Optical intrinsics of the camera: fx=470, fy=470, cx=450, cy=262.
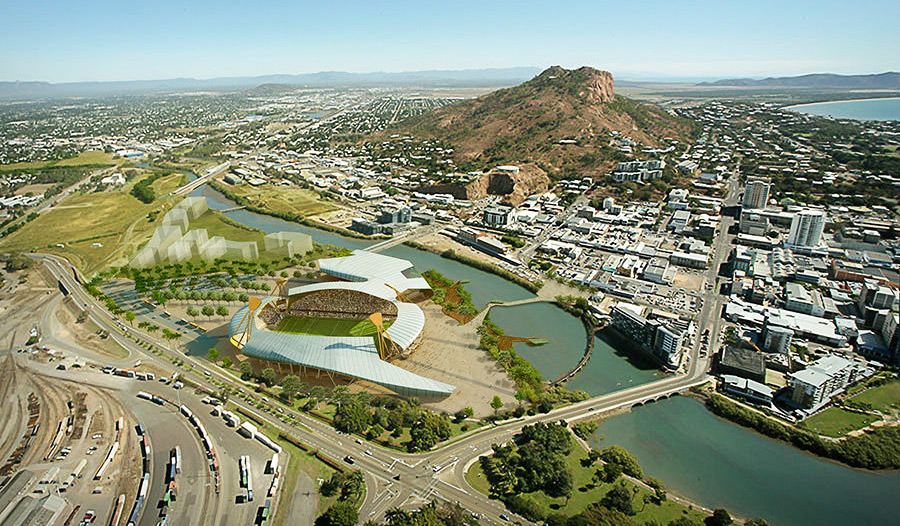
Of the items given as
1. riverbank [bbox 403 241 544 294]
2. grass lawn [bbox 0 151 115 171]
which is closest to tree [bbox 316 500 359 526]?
riverbank [bbox 403 241 544 294]

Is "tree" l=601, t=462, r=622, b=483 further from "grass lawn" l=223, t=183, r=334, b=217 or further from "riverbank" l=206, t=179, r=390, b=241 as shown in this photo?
"grass lawn" l=223, t=183, r=334, b=217

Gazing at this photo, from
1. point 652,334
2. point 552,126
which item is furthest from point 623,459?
point 552,126

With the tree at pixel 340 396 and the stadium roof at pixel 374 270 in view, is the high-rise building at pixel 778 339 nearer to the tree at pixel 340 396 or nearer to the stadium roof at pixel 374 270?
the stadium roof at pixel 374 270

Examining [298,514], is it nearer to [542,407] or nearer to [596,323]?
[542,407]

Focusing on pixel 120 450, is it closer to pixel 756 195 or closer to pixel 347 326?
pixel 347 326

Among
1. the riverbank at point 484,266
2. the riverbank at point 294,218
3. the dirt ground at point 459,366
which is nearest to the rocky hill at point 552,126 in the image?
the riverbank at point 294,218
